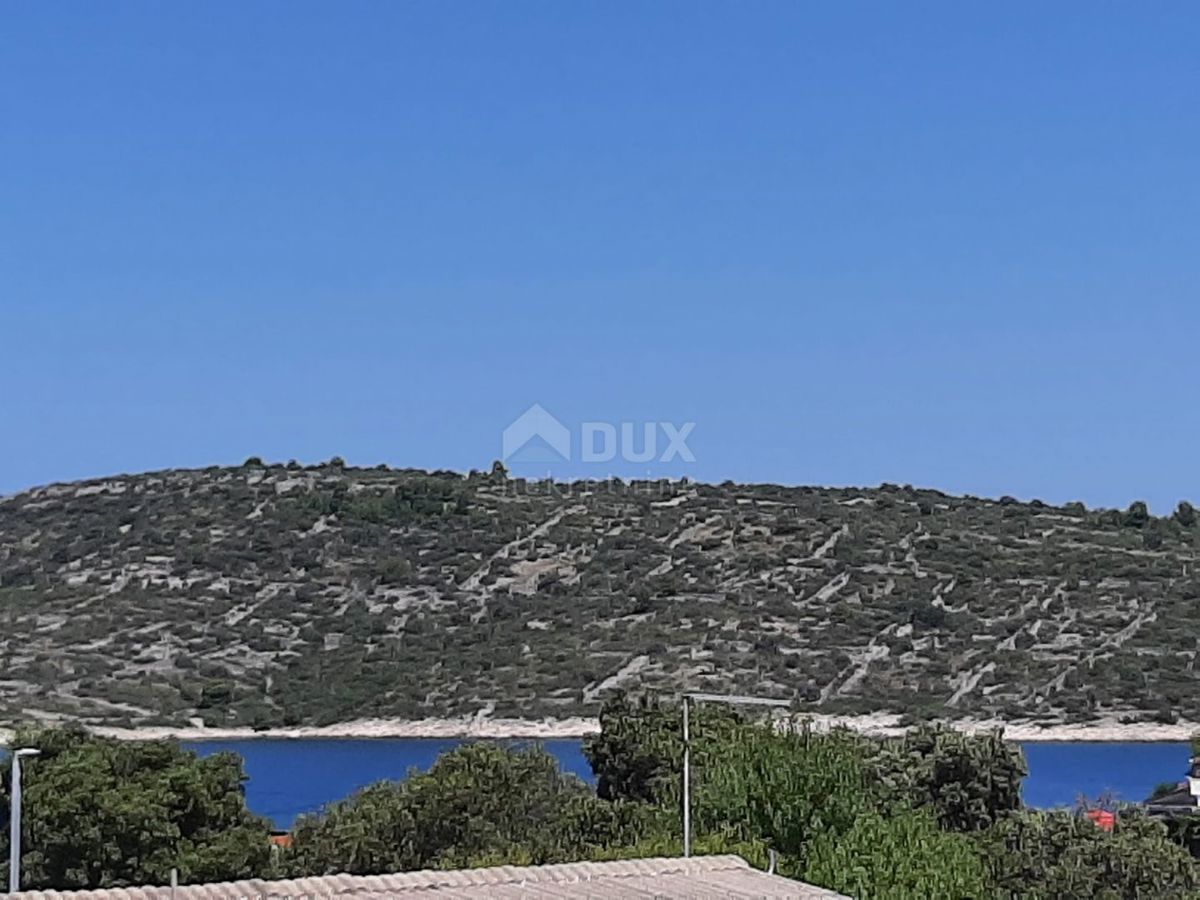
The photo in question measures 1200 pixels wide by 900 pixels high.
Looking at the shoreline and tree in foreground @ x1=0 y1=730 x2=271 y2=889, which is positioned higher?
tree in foreground @ x1=0 y1=730 x2=271 y2=889

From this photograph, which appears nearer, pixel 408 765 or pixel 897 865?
pixel 897 865

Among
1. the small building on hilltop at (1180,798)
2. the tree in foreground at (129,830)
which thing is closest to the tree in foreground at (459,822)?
the tree in foreground at (129,830)

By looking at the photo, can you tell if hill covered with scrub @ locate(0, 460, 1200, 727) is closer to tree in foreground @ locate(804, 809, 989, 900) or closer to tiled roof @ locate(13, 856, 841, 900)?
tree in foreground @ locate(804, 809, 989, 900)

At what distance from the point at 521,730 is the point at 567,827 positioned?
1061 inches

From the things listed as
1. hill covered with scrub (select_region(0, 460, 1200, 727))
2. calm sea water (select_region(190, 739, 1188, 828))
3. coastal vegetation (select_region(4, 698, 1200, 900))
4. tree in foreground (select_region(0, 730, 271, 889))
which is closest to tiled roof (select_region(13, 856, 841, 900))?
coastal vegetation (select_region(4, 698, 1200, 900))

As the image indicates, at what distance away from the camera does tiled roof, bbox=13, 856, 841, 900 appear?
983 centimetres

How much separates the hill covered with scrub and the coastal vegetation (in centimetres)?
2471

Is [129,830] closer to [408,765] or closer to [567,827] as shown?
[567,827]

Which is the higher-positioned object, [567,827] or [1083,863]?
[567,827]

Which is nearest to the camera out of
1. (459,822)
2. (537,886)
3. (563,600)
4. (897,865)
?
(537,886)

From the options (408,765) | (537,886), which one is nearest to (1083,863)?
(537,886)

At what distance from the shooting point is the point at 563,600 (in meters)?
54.0

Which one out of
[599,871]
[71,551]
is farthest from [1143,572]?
[599,871]

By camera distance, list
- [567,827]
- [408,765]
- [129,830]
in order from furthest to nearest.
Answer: [408,765]
[567,827]
[129,830]
